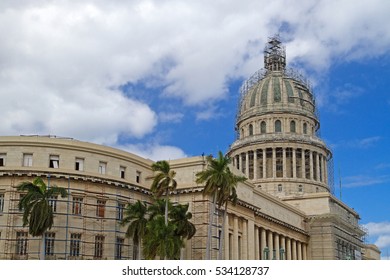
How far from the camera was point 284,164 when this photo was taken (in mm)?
123125

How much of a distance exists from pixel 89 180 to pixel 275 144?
66.8 m

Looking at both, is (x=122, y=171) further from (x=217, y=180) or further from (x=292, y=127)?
(x=292, y=127)

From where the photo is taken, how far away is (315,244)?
10806 cm

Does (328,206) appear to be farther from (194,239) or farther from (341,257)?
(194,239)

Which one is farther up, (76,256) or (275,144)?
(275,144)

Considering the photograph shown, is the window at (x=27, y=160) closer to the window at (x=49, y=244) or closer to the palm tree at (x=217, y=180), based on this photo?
the window at (x=49, y=244)

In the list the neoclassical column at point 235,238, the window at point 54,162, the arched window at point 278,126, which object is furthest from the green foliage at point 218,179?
the arched window at point 278,126

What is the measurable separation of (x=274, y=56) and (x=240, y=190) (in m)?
68.0

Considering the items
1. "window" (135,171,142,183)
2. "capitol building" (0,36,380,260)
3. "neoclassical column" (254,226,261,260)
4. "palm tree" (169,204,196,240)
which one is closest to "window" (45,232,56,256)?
"capitol building" (0,36,380,260)

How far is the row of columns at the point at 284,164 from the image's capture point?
406ft

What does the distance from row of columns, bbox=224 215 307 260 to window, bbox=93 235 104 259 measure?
16819mm
